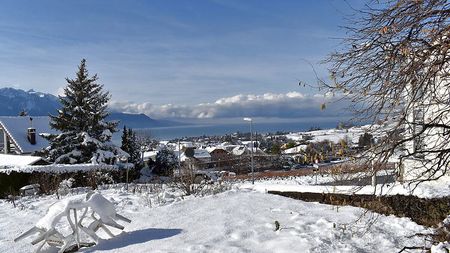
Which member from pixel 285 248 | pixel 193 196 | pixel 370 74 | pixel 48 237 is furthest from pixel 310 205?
pixel 370 74

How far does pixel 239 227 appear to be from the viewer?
739cm

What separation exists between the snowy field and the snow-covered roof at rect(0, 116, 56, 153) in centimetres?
2432

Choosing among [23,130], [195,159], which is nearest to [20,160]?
[23,130]

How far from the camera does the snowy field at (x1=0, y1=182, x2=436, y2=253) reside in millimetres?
6414

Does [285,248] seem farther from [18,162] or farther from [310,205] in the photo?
[18,162]

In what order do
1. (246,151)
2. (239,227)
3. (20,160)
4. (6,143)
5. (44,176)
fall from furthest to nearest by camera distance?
(246,151), (6,143), (20,160), (44,176), (239,227)

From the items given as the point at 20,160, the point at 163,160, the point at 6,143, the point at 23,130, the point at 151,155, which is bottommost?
the point at 151,155

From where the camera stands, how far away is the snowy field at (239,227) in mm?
6414

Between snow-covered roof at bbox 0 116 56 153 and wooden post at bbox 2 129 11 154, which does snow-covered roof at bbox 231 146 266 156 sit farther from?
wooden post at bbox 2 129 11 154

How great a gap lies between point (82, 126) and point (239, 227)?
2280 centimetres

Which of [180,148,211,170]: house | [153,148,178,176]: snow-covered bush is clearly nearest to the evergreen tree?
[180,148,211,170]: house

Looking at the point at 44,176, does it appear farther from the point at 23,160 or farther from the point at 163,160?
the point at 163,160

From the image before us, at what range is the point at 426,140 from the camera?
13.5 ft

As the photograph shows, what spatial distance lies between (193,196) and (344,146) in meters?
6.92
